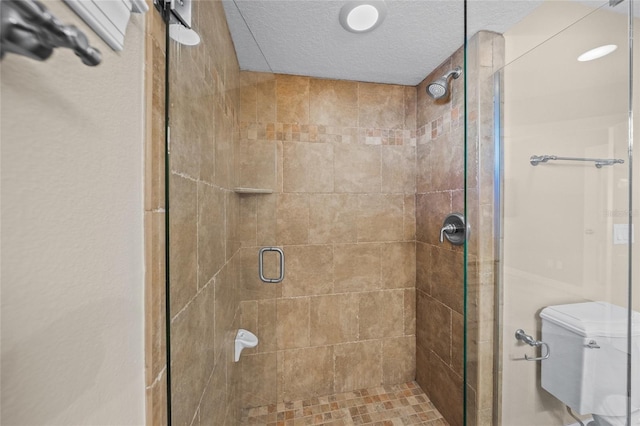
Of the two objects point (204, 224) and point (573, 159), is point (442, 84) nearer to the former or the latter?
point (573, 159)

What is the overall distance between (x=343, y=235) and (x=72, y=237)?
152 centimetres

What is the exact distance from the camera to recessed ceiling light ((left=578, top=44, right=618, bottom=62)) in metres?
0.88

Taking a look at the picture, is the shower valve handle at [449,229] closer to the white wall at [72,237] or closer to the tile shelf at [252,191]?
the tile shelf at [252,191]

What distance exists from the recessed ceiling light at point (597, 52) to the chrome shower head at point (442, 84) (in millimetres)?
527

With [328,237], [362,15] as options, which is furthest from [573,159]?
[328,237]

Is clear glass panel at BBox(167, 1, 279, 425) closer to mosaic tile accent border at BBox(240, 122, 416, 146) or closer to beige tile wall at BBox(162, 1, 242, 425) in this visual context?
beige tile wall at BBox(162, 1, 242, 425)

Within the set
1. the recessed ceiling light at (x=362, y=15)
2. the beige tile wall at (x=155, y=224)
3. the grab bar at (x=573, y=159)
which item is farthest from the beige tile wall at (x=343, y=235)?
the beige tile wall at (x=155, y=224)

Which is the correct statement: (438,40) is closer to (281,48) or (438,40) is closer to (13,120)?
(281,48)

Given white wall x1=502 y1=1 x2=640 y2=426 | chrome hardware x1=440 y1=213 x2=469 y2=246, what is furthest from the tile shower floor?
chrome hardware x1=440 y1=213 x2=469 y2=246

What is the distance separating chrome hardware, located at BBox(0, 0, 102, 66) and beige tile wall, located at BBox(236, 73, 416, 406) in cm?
138

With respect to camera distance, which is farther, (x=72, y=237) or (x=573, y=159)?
(x=573, y=159)

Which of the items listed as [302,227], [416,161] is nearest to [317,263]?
[302,227]

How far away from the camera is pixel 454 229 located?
143cm

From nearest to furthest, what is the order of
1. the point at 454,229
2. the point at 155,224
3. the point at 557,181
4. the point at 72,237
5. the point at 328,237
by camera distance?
the point at 72,237, the point at 155,224, the point at 557,181, the point at 454,229, the point at 328,237
